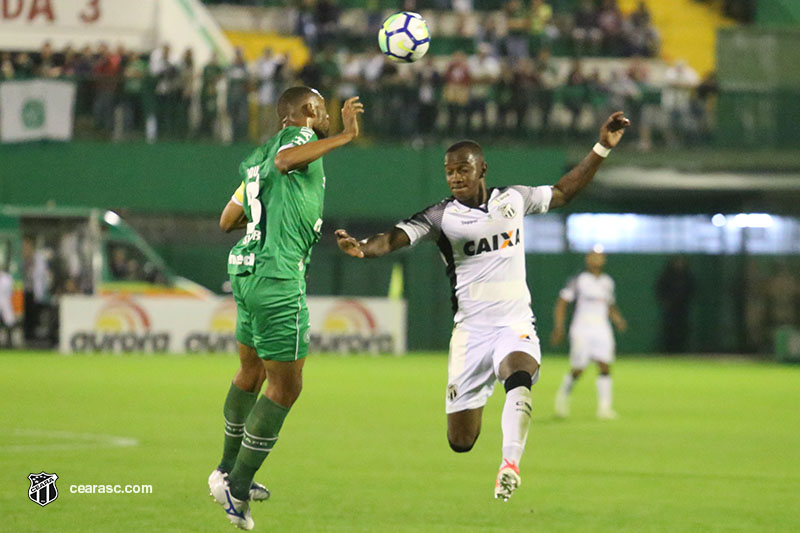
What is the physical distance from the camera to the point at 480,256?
965 centimetres

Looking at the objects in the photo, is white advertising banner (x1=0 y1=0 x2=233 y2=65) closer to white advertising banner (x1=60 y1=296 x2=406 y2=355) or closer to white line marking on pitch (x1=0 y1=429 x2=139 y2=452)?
white advertising banner (x1=60 y1=296 x2=406 y2=355)

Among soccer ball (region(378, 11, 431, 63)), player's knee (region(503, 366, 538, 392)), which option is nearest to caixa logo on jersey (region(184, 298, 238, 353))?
soccer ball (region(378, 11, 431, 63))

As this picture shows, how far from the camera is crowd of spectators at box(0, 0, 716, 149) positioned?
30.3 meters

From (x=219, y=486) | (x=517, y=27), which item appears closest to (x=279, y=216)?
(x=219, y=486)

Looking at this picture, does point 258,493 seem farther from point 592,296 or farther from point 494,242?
point 592,296

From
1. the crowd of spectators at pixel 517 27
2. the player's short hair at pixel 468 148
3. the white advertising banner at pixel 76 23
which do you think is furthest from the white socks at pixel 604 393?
the white advertising banner at pixel 76 23

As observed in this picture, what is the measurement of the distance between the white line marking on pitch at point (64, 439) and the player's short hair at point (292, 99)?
5.08 meters

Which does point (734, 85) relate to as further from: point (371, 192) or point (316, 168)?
point (316, 168)

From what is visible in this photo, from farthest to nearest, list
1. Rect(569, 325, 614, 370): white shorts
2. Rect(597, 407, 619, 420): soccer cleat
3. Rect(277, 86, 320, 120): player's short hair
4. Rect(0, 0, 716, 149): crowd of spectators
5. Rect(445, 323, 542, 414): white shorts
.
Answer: Rect(0, 0, 716, 149): crowd of spectators < Rect(569, 325, 614, 370): white shorts < Rect(597, 407, 619, 420): soccer cleat < Rect(445, 323, 542, 414): white shorts < Rect(277, 86, 320, 120): player's short hair

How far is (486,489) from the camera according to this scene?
10422 millimetres

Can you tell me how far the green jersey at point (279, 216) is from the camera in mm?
8172

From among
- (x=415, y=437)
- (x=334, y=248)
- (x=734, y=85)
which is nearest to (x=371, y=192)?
(x=334, y=248)

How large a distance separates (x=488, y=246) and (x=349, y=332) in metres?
20.7

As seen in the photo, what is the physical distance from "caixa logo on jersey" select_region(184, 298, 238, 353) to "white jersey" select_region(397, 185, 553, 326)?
789 inches
